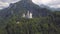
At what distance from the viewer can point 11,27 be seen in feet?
122

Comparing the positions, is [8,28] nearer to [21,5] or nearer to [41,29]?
[41,29]

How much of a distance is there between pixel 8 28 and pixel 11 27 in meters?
0.50

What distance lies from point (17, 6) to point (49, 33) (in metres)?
61.2

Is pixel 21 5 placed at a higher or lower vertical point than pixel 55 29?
higher

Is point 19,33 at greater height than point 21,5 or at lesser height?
lesser

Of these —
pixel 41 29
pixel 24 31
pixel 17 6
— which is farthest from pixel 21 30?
pixel 17 6

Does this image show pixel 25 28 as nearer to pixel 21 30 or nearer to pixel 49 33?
pixel 21 30

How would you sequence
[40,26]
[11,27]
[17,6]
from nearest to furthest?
1. [11,27]
2. [40,26]
3. [17,6]

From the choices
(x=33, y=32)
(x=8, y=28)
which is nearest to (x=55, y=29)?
(x=33, y=32)

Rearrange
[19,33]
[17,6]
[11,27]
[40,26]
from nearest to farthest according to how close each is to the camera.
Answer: [19,33]
[11,27]
[40,26]
[17,6]

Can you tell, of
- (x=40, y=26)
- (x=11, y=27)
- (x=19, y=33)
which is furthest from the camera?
(x=40, y=26)

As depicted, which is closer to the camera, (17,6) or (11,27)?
(11,27)

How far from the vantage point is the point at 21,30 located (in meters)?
36.0

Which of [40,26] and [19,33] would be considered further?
[40,26]
